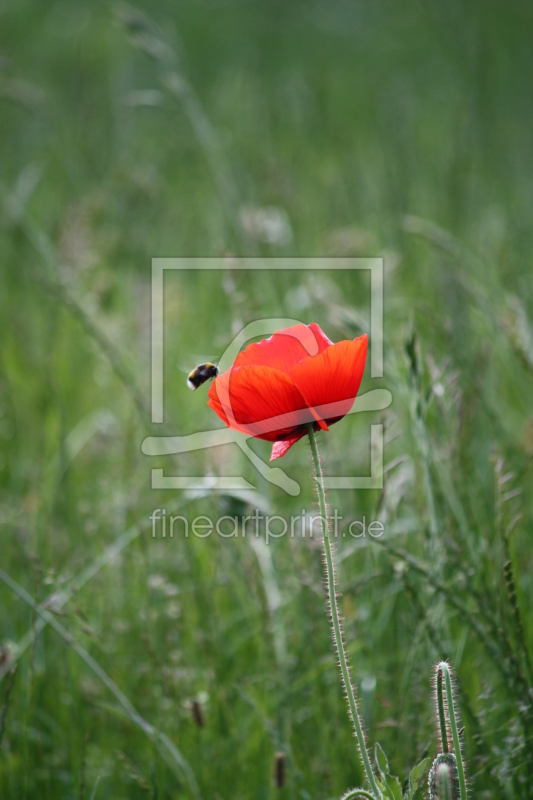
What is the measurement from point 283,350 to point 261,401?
0.13m

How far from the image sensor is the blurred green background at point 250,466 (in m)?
1.39

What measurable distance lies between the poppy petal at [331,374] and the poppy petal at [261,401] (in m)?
0.01

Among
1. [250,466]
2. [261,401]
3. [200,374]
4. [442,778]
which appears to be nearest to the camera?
[442,778]

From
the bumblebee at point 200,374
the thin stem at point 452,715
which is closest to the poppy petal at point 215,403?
the bumblebee at point 200,374

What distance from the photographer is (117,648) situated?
177cm

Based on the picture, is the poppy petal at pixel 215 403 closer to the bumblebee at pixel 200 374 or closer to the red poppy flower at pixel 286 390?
the red poppy flower at pixel 286 390

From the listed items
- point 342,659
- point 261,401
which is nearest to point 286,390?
point 261,401

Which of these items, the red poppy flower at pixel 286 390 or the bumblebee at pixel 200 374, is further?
the bumblebee at pixel 200 374

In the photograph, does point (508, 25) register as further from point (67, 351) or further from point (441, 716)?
point (441, 716)

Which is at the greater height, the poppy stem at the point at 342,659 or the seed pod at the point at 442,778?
the poppy stem at the point at 342,659

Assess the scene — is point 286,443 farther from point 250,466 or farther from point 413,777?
point 250,466

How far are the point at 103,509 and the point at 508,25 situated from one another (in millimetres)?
4970

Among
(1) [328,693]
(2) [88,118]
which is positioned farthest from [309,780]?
(2) [88,118]

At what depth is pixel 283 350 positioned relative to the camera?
1102mm
